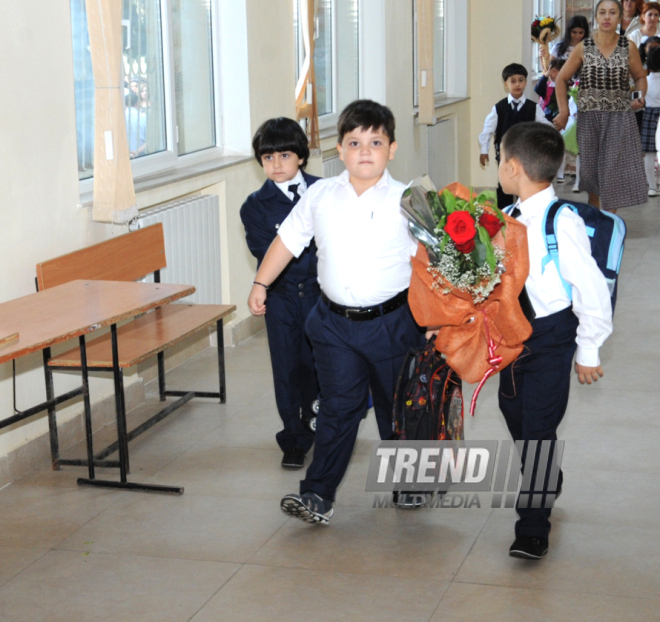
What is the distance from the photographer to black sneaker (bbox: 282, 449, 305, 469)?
149 inches

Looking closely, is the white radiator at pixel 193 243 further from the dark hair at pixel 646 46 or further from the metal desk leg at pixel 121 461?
the dark hair at pixel 646 46

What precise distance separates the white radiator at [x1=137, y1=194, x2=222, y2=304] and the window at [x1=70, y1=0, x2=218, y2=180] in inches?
11.2

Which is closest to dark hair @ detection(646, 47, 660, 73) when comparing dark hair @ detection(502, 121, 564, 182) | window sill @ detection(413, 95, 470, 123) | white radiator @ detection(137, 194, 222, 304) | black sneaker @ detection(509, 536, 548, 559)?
window sill @ detection(413, 95, 470, 123)

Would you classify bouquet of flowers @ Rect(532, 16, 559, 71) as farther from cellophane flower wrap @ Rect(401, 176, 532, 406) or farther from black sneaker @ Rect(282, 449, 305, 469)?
cellophane flower wrap @ Rect(401, 176, 532, 406)

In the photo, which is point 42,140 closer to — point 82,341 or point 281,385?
point 82,341

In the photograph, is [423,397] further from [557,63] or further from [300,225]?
[557,63]

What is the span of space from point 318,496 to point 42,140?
6.03ft

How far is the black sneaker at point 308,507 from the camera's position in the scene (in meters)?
3.15

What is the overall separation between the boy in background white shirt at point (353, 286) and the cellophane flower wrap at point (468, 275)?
197 mm

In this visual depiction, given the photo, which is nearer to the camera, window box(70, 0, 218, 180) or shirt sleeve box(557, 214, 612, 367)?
shirt sleeve box(557, 214, 612, 367)

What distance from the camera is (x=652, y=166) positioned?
9.61 metres

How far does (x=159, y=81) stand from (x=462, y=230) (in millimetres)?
3152

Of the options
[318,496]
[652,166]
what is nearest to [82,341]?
[318,496]

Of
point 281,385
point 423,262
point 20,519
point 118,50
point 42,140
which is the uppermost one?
point 118,50
